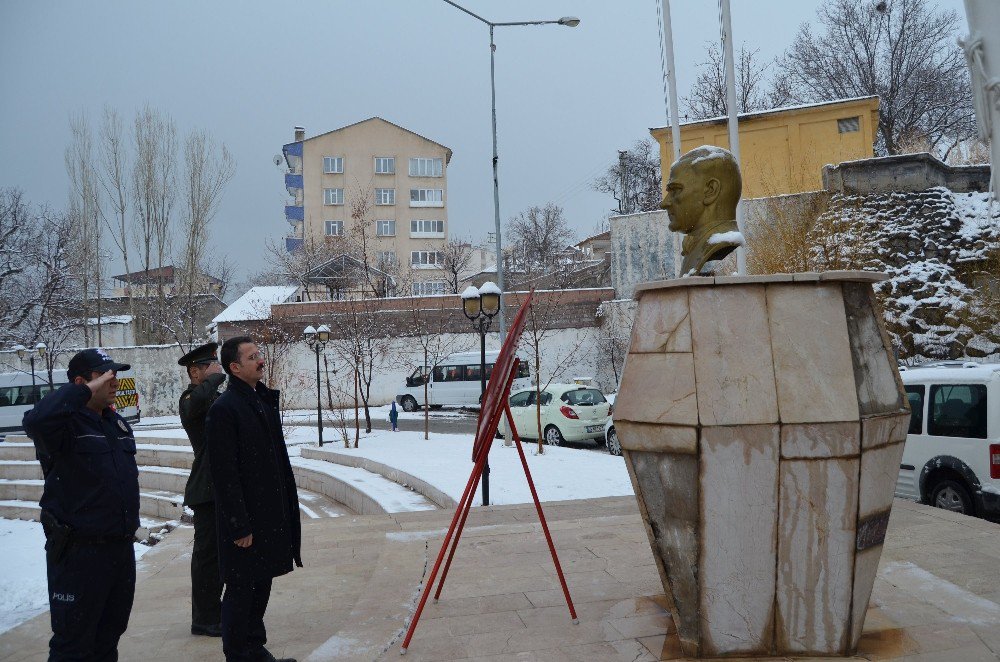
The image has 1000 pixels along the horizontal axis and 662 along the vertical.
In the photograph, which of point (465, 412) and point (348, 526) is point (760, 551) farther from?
point (465, 412)

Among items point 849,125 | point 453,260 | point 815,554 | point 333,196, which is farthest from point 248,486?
point 333,196

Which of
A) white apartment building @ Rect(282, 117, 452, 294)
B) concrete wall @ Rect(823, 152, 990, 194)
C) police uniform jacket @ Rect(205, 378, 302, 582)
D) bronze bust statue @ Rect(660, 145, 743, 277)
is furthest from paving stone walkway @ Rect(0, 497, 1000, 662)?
white apartment building @ Rect(282, 117, 452, 294)

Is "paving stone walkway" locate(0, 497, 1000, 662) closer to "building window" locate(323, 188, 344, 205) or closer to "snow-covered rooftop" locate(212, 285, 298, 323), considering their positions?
"snow-covered rooftop" locate(212, 285, 298, 323)

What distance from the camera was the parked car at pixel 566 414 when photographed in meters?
16.1

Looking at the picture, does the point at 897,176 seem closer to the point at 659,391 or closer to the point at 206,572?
the point at 659,391

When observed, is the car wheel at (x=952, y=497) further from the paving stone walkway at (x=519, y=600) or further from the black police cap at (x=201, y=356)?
the black police cap at (x=201, y=356)

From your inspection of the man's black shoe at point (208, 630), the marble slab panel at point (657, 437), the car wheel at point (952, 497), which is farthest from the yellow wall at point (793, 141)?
the man's black shoe at point (208, 630)

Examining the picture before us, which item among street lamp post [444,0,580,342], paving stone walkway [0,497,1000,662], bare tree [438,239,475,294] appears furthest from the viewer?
bare tree [438,239,475,294]

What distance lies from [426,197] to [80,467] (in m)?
48.1

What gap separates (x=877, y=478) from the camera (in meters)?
3.57

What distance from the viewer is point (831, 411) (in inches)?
135

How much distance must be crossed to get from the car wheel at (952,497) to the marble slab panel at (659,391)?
19.3 feet

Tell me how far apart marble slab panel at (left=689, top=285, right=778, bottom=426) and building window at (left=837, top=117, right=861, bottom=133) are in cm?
2355

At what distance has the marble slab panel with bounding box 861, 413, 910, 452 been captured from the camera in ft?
11.3
